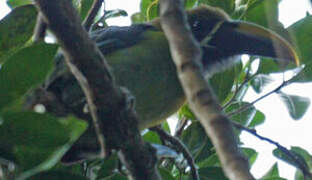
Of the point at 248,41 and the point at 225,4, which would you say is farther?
the point at 225,4

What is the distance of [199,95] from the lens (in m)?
1.25

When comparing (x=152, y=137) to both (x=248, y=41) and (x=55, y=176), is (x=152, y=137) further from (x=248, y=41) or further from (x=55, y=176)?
(x=55, y=176)

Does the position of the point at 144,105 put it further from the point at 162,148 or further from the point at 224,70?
the point at 224,70

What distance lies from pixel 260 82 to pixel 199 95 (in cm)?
208

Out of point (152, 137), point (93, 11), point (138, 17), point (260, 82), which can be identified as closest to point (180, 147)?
point (152, 137)

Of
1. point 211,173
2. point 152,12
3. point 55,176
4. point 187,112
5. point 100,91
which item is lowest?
point 211,173

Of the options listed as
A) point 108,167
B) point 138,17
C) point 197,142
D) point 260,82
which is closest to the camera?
point 108,167

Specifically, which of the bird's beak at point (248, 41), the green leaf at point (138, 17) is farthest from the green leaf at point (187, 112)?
the green leaf at point (138, 17)

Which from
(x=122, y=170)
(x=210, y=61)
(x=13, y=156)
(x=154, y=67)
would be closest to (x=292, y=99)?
(x=210, y=61)

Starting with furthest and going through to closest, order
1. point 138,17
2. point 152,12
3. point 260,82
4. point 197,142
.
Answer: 1. point 138,17
2. point 152,12
3. point 260,82
4. point 197,142

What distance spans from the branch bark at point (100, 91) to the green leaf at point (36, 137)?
0.22 metres

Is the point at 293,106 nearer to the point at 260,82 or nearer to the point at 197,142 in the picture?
the point at 260,82

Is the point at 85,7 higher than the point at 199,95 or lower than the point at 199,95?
lower

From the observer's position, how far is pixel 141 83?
2811 mm
